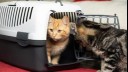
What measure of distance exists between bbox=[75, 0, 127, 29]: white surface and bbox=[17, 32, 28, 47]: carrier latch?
0.51 metres

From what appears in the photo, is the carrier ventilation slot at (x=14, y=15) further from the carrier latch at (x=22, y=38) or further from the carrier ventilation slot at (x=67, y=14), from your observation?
the carrier ventilation slot at (x=67, y=14)

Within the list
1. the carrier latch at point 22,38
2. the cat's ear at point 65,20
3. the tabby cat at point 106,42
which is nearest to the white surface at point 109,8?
the tabby cat at point 106,42

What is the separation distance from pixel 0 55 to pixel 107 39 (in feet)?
2.65

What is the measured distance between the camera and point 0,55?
162cm

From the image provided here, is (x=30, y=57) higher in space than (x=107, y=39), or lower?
lower

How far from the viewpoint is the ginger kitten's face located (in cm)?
134

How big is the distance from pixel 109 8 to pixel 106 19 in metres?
0.09

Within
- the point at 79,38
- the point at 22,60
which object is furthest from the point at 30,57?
the point at 79,38

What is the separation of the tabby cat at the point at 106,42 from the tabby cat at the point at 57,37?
0.33 ft

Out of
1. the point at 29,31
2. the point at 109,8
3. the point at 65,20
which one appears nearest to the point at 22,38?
the point at 29,31

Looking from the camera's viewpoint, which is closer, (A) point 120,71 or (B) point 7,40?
(A) point 120,71

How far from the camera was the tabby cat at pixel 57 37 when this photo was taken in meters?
1.35

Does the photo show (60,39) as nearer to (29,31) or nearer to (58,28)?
(58,28)

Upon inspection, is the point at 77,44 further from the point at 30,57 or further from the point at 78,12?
the point at 30,57
